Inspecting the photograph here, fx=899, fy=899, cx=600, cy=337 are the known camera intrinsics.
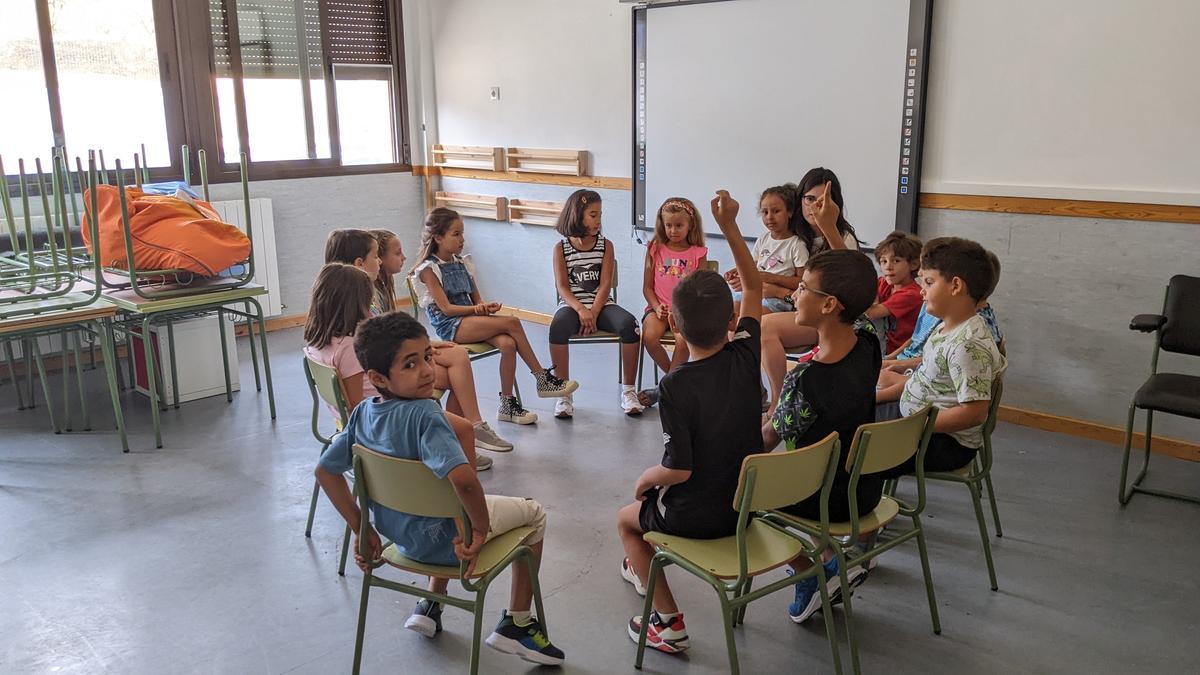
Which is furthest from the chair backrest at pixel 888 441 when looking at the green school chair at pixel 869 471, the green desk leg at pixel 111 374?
the green desk leg at pixel 111 374

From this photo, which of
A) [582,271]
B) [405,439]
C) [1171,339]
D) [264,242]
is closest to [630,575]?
[405,439]

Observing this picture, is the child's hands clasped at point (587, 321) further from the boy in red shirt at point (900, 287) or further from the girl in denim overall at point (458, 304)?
the boy in red shirt at point (900, 287)

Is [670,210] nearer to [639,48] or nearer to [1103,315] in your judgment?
[639,48]

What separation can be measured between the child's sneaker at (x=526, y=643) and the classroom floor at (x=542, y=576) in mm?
58

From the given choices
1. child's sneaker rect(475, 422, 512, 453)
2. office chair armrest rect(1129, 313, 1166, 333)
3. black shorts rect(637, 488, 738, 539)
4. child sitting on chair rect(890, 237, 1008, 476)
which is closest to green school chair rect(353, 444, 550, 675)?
black shorts rect(637, 488, 738, 539)

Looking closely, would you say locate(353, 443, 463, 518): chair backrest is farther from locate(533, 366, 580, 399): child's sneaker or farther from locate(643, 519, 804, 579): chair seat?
locate(533, 366, 580, 399): child's sneaker

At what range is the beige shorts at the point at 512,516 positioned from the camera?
2197 mm

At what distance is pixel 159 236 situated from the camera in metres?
3.93

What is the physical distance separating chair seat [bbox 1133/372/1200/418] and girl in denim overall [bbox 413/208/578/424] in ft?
8.10

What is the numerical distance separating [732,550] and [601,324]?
2.38 meters

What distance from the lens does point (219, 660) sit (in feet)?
7.77

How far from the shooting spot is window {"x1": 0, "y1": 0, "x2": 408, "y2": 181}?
514cm

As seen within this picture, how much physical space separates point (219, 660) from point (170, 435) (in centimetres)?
204

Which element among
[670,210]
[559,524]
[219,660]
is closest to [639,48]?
[670,210]
